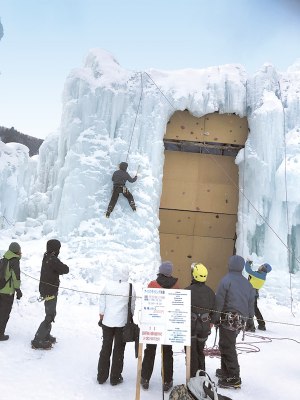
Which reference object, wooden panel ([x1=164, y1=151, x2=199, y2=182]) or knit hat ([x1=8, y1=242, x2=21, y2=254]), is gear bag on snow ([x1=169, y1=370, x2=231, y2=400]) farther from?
wooden panel ([x1=164, y1=151, x2=199, y2=182])

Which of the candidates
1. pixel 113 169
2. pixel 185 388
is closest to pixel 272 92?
pixel 113 169

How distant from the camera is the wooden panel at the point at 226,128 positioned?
10.1m

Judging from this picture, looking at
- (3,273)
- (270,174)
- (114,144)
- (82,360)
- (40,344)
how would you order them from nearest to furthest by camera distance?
(82,360)
(40,344)
(3,273)
(114,144)
(270,174)

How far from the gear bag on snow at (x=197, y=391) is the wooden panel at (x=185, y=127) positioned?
7491 mm

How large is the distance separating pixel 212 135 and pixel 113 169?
278 centimetres

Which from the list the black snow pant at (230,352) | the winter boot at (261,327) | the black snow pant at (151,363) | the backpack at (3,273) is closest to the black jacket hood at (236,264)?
the black snow pant at (230,352)

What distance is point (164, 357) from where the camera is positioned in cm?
390

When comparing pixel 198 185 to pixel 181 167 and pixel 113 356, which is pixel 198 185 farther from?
pixel 113 356

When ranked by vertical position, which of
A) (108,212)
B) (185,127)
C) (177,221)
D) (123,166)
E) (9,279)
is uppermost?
(185,127)

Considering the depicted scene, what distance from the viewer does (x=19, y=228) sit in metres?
9.36

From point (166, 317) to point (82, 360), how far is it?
1.56m

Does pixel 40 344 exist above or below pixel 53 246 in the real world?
below

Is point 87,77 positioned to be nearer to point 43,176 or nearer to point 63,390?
point 43,176

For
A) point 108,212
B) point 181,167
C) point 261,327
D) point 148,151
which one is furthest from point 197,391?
point 181,167
